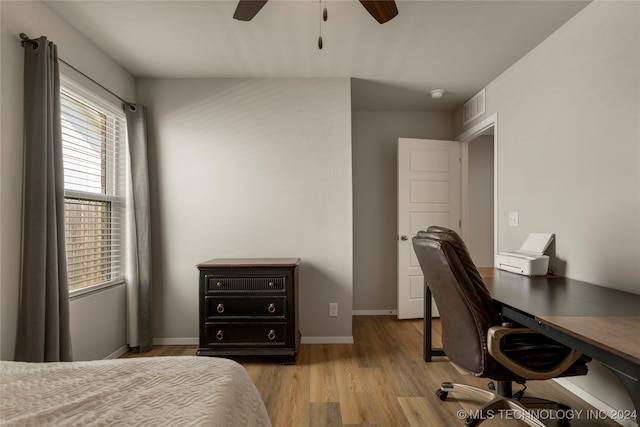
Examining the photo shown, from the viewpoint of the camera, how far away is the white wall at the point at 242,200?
320 centimetres

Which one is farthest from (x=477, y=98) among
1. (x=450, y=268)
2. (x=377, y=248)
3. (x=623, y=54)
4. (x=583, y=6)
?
(x=450, y=268)

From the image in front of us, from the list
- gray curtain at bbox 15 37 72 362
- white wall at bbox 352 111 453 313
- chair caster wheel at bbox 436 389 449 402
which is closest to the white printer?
chair caster wheel at bbox 436 389 449 402

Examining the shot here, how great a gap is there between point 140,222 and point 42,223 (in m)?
1.09

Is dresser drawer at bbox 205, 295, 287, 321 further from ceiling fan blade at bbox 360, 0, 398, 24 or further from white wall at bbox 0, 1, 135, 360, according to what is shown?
ceiling fan blade at bbox 360, 0, 398, 24

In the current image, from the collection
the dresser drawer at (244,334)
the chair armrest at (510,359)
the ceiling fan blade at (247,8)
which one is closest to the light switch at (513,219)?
the chair armrest at (510,359)

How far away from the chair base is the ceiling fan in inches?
83.6

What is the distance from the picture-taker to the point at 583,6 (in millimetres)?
2111

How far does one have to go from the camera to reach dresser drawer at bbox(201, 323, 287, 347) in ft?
9.09

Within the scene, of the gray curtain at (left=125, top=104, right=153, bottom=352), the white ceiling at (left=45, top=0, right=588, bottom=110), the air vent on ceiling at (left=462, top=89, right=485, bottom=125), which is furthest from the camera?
the air vent on ceiling at (left=462, top=89, right=485, bottom=125)

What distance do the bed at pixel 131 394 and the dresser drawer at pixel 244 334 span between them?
5.26 feet

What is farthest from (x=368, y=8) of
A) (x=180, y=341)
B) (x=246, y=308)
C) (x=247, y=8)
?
(x=180, y=341)

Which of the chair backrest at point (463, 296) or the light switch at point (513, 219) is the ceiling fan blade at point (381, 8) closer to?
the chair backrest at point (463, 296)

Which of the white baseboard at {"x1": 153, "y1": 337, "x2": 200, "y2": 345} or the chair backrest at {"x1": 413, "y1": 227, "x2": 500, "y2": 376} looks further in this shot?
the white baseboard at {"x1": 153, "y1": 337, "x2": 200, "y2": 345}

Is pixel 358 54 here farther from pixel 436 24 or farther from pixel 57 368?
pixel 57 368
